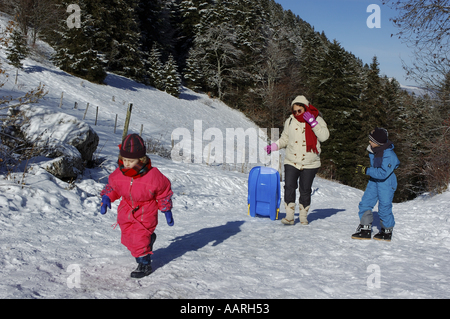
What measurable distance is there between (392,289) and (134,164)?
270cm

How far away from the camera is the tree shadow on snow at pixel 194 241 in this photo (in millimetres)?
4000

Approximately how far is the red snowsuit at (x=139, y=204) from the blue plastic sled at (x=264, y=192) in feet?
11.6

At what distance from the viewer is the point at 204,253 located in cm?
422

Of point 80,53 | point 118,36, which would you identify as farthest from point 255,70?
point 80,53

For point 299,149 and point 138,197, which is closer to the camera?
point 138,197

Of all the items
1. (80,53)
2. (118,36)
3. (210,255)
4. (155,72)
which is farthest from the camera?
(155,72)

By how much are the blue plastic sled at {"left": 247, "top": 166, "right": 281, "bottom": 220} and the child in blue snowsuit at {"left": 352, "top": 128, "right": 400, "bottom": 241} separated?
1.91 m

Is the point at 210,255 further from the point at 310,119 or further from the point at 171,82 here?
the point at 171,82

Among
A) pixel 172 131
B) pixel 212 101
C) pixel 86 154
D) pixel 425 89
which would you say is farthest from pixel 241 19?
pixel 86 154

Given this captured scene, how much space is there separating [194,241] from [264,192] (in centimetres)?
228

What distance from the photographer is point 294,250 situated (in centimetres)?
440

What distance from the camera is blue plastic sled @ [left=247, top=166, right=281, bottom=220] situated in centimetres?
663

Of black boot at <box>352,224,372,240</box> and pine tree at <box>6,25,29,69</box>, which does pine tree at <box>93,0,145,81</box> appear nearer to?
pine tree at <box>6,25,29,69</box>

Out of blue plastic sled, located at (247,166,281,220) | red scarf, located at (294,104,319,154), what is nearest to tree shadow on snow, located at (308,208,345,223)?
blue plastic sled, located at (247,166,281,220)
